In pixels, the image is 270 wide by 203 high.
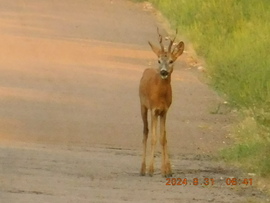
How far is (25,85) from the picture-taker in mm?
21797

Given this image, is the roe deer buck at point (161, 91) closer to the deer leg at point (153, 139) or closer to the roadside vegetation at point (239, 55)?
Result: the deer leg at point (153, 139)

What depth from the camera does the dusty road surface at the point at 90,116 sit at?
12070 millimetres

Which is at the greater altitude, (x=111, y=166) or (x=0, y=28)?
(x=0, y=28)

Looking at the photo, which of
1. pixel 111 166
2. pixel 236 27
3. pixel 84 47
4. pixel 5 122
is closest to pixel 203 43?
pixel 236 27

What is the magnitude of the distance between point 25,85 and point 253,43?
15.1ft

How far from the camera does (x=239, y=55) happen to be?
71.6ft

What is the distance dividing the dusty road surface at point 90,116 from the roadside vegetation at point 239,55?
384 mm

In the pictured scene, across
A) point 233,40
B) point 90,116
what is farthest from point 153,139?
point 233,40

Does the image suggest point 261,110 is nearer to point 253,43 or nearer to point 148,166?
point 148,166

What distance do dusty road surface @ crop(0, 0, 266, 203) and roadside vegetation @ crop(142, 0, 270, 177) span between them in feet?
1.26

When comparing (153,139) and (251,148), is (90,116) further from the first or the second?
(153,139)

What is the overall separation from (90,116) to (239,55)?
4121mm
